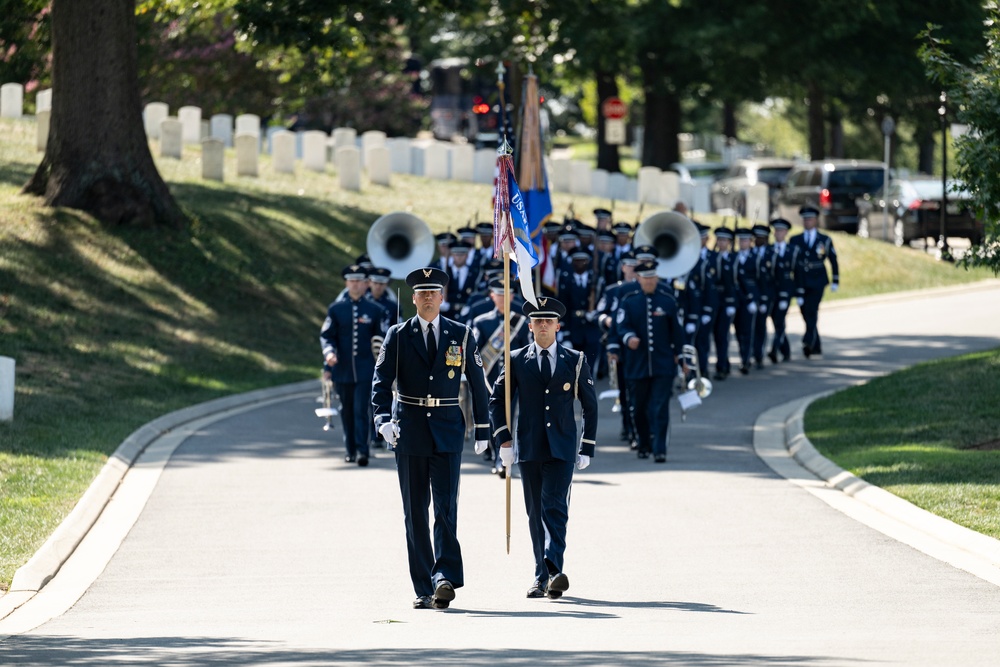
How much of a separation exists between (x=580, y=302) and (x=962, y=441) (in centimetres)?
580

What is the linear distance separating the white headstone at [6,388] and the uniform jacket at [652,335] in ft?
19.0

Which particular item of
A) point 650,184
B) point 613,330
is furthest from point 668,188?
point 613,330

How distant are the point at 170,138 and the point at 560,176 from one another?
9362 millimetres

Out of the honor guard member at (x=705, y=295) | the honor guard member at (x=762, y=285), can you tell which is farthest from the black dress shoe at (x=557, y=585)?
the honor guard member at (x=762, y=285)

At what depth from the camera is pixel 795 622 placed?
9.74 metres

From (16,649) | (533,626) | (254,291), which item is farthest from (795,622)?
(254,291)

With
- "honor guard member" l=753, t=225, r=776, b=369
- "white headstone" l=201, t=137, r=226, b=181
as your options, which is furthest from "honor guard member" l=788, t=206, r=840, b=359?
"white headstone" l=201, t=137, r=226, b=181

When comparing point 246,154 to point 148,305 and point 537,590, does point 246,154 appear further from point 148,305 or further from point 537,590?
point 537,590

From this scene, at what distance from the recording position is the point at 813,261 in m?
25.6

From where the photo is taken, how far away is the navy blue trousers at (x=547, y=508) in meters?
11.0

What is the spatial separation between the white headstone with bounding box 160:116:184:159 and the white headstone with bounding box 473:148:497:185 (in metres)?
7.50

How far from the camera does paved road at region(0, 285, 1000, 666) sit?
890cm

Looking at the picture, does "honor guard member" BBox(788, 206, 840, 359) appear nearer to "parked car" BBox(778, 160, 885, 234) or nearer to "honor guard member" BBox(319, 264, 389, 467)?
"honor guard member" BBox(319, 264, 389, 467)

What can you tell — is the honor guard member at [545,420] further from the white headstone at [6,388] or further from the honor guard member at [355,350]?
the white headstone at [6,388]
